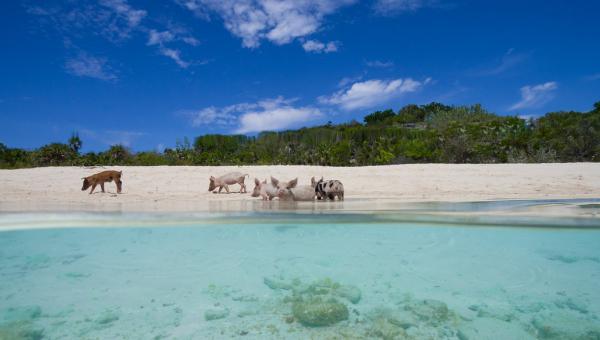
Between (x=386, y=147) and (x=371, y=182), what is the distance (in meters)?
26.9

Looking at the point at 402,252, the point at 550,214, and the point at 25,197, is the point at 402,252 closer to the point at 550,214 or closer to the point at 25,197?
the point at 550,214

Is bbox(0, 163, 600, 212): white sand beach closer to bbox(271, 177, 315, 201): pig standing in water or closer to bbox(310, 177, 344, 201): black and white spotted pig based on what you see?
bbox(310, 177, 344, 201): black and white spotted pig

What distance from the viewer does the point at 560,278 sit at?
438 centimetres

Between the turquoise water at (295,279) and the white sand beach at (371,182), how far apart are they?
4.55m

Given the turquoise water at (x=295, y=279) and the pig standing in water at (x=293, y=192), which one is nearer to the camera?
the turquoise water at (x=295, y=279)

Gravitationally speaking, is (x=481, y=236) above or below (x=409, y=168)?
below

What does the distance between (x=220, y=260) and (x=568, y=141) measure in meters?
28.7

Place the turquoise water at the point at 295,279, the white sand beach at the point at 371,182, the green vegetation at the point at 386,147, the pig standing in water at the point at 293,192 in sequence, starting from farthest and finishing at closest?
the green vegetation at the point at 386,147
the white sand beach at the point at 371,182
the pig standing in water at the point at 293,192
the turquoise water at the point at 295,279

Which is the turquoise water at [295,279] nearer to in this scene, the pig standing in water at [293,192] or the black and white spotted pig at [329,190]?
the pig standing in water at [293,192]

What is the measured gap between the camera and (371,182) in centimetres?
1440

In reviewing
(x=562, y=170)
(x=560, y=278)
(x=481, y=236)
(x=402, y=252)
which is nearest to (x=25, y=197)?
(x=402, y=252)

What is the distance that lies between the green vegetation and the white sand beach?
19.8ft

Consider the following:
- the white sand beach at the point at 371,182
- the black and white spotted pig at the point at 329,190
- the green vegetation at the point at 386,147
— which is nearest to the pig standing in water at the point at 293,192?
A: the black and white spotted pig at the point at 329,190

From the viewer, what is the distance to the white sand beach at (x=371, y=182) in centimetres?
1175
